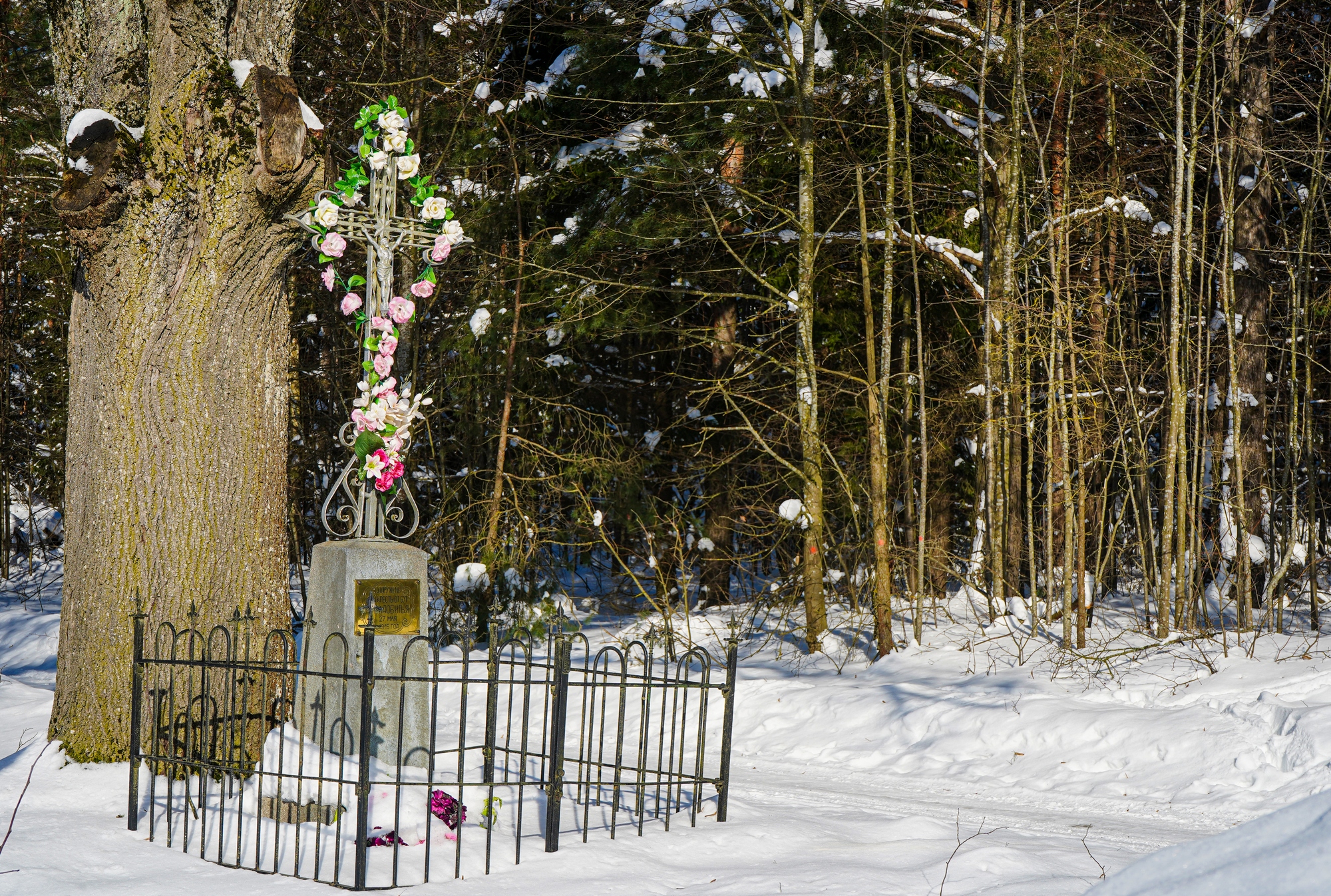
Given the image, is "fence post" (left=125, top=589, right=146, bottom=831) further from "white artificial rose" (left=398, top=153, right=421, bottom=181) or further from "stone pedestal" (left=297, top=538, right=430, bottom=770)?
"white artificial rose" (left=398, top=153, right=421, bottom=181)

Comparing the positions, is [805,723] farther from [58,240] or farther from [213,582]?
[58,240]

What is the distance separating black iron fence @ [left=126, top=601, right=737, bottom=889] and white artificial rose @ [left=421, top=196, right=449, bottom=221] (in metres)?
2.58

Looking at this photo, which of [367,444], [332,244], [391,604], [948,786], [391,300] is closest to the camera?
[391,604]

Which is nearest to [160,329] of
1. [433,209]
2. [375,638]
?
[433,209]

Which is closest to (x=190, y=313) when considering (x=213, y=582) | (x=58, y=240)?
(x=213, y=582)

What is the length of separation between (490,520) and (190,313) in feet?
21.0

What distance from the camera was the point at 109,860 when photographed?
4.94 metres

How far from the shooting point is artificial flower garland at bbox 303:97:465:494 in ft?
21.1

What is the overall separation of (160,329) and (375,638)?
7.01 feet

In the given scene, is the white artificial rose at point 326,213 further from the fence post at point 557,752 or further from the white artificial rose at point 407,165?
the fence post at point 557,752

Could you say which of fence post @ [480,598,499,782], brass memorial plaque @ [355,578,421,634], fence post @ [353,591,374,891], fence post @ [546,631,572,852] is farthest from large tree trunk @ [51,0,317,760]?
fence post @ [546,631,572,852]

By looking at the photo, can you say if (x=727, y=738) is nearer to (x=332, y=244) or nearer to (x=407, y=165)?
(x=332, y=244)

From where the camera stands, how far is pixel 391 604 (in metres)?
6.16

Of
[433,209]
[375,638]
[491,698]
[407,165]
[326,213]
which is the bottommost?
[491,698]
